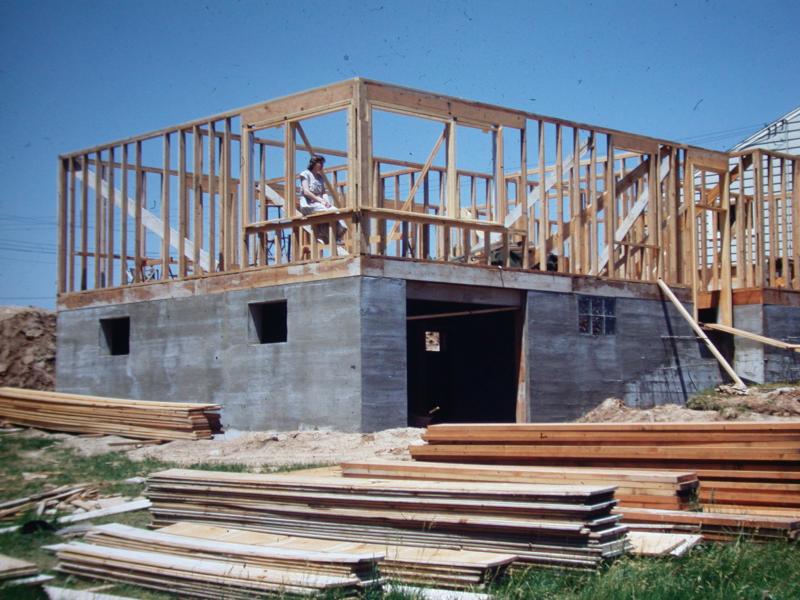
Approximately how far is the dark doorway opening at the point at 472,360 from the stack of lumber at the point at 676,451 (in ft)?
31.0

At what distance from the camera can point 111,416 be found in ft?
59.8

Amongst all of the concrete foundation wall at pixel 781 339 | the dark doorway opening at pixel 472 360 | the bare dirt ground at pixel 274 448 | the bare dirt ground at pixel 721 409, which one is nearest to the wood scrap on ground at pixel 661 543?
the bare dirt ground at pixel 274 448

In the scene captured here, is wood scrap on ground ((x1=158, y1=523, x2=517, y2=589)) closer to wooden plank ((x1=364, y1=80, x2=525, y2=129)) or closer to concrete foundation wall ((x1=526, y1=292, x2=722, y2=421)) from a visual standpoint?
wooden plank ((x1=364, y1=80, x2=525, y2=129))

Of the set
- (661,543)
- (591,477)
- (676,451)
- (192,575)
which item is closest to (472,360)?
(676,451)

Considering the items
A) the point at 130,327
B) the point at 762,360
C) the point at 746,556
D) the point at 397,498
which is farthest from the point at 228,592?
the point at 762,360

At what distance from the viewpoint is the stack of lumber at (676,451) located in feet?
31.2

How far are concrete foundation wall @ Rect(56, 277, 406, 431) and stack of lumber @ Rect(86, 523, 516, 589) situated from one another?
8264 mm

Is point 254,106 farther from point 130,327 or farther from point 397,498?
point 397,498

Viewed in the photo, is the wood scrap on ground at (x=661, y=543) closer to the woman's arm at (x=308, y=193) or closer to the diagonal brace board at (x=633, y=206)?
the woman's arm at (x=308, y=193)

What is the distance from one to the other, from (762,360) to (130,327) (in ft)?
45.1

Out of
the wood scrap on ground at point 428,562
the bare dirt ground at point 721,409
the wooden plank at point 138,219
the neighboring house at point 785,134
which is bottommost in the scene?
the wood scrap on ground at point 428,562

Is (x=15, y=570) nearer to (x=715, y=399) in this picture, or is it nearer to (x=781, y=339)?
(x=715, y=399)

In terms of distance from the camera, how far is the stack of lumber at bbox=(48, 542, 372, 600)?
278 inches

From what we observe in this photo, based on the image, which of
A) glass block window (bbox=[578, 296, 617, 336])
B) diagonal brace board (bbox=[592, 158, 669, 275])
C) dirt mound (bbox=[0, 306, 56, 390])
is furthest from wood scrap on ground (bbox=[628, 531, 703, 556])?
dirt mound (bbox=[0, 306, 56, 390])
